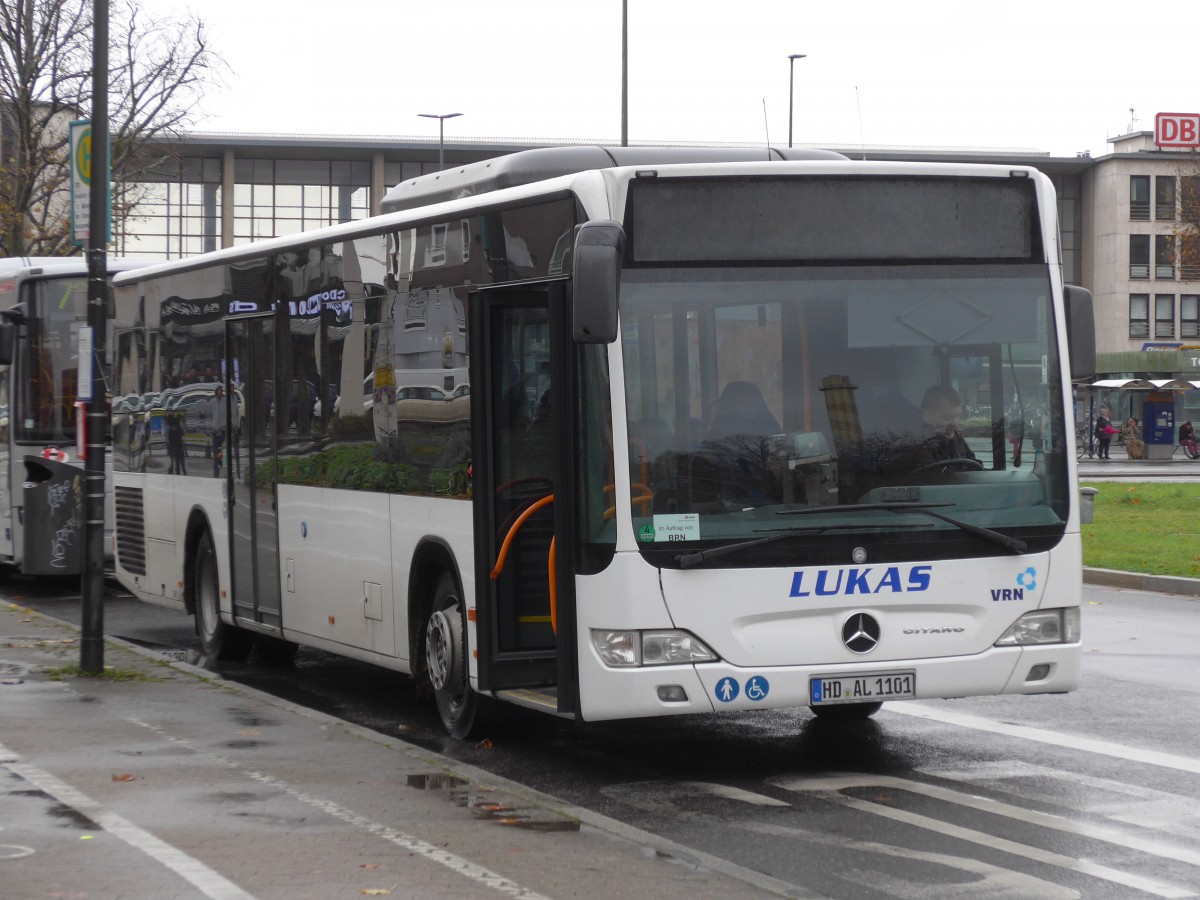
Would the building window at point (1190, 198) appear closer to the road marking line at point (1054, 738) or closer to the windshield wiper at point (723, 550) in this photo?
the road marking line at point (1054, 738)

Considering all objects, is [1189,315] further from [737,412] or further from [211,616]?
[737,412]

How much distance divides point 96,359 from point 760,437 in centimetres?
565

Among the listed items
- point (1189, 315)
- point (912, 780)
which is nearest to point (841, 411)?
point (912, 780)

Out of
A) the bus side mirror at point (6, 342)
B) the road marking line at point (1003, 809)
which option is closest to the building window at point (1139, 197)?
the bus side mirror at point (6, 342)

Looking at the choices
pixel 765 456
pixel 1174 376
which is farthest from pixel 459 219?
pixel 1174 376

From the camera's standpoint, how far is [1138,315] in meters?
90.1

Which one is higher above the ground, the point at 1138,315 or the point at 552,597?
the point at 1138,315

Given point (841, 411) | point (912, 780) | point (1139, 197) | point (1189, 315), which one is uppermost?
point (1139, 197)

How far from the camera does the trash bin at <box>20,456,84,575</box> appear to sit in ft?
64.6

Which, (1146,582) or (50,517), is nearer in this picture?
(1146,582)

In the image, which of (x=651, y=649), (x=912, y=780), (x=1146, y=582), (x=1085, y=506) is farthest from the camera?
(x=1146, y=582)

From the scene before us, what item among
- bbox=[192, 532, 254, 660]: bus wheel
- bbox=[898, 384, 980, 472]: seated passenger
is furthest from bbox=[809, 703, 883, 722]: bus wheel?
bbox=[192, 532, 254, 660]: bus wheel

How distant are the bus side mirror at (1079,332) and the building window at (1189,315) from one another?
85.3 meters

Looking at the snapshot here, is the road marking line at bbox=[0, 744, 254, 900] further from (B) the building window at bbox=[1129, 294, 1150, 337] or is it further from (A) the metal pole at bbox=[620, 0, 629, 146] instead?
(B) the building window at bbox=[1129, 294, 1150, 337]
